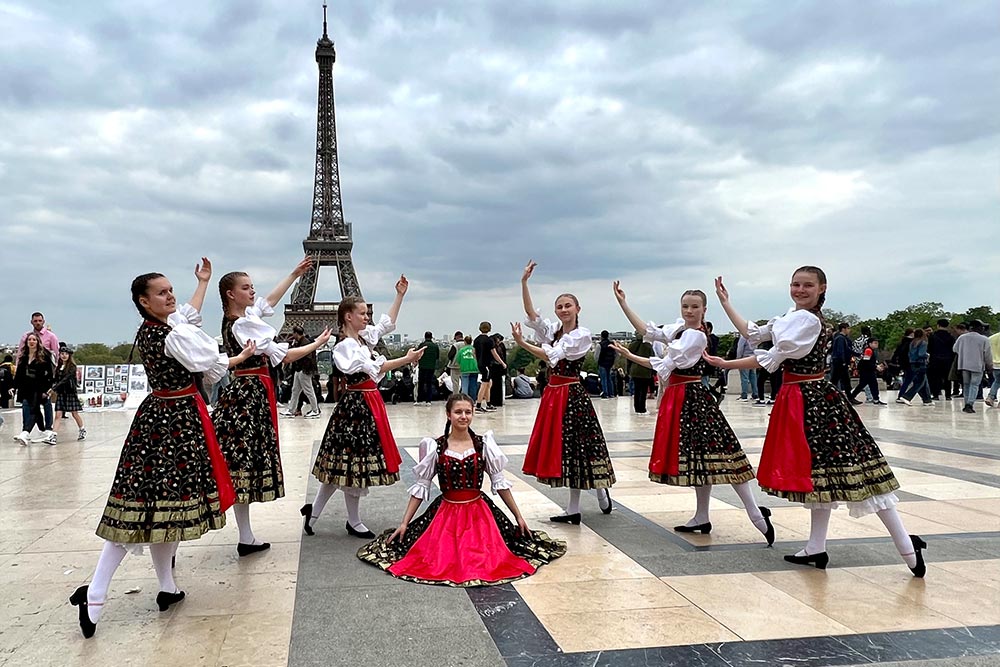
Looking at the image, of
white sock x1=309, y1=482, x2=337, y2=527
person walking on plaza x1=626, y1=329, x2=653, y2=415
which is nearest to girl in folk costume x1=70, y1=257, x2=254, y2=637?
white sock x1=309, y1=482, x2=337, y2=527

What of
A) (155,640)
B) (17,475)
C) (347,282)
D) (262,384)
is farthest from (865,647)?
(347,282)

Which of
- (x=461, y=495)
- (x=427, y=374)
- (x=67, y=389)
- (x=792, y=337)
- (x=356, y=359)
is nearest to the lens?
(x=792, y=337)

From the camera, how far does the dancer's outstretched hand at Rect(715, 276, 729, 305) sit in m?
4.64

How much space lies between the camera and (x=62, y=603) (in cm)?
365

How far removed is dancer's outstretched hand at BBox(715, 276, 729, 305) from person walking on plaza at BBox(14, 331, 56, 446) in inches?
377

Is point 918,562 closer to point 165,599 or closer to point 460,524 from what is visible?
point 460,524

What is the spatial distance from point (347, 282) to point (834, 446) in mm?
48549

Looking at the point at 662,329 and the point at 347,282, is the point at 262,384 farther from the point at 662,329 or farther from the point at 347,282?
the point at 347,282

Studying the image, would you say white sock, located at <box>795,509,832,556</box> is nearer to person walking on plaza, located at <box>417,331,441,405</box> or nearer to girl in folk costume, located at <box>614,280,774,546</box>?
girl in folk costume, located at <box>614,280,774,546</box>

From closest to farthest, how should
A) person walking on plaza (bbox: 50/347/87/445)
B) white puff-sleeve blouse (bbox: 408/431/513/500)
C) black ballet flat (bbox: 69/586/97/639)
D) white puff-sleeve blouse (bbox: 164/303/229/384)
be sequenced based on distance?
black ballet flat (bbox: 69/586/97/639), white puff-sleeve blouse (bbox: 164/303/229/384), white puff-sleeve blouse (bbox: 408/431/513/500), person walking on plaza (bbox: 50/347/87/445)

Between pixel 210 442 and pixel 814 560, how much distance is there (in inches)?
137

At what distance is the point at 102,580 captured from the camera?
3.34 m

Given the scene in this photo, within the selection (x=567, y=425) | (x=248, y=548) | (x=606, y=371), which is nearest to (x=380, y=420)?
(x=248, y=548)

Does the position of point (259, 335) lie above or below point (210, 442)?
above
